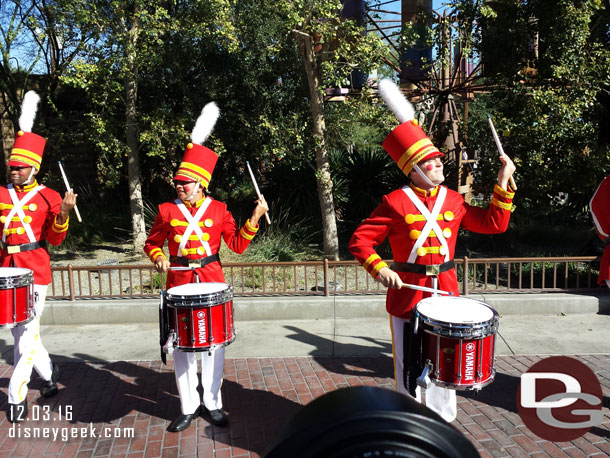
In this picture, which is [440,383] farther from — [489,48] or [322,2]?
[489,48]

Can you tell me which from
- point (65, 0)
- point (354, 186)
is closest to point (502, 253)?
point (354, 186)

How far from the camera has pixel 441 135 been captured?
1102 cm

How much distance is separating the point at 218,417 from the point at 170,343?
33.0 inches

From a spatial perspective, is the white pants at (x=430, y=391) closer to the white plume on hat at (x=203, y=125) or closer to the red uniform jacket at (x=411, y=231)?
the red uniform jacket at (x=411, y=231)

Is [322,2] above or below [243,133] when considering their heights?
above

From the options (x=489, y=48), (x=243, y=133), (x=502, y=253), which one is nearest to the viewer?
(x=489, y=48)

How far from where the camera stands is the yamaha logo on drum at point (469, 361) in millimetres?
3080

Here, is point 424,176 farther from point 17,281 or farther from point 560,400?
point 17,281

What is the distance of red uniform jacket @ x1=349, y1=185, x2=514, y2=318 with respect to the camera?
3672mm

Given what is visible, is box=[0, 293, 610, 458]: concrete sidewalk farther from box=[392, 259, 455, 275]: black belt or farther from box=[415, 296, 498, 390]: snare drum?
box=[392, 259, 455, 275]: black belt

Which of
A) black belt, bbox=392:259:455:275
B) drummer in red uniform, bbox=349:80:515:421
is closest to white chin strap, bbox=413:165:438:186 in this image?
drummer in red uniform, bbox=349:80:515:421

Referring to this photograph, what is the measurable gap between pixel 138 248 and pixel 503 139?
7567 mm

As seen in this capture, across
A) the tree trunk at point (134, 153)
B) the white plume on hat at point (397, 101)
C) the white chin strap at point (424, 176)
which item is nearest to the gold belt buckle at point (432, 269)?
the white chin strap at point (424, 176)

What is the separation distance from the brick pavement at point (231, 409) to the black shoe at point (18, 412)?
0.05 meters
